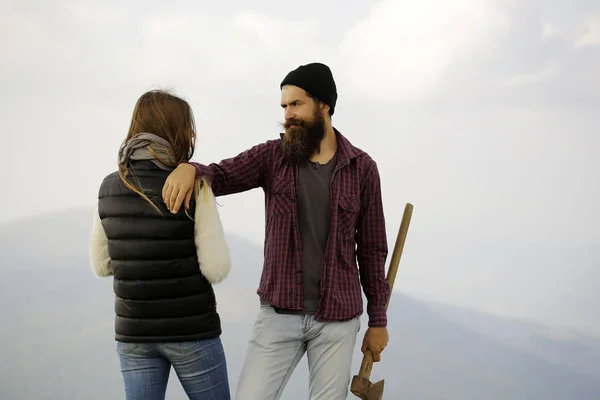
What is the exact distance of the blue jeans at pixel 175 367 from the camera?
2814mm

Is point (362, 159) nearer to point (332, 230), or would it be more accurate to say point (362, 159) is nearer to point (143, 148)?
point (332, 230)

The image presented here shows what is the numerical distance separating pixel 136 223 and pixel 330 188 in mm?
915

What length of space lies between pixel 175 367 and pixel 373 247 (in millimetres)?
1075

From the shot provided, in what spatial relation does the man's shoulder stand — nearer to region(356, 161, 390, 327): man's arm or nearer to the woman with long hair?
region(356, 161, 390, 327): man's arm

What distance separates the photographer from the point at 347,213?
3.28 metres

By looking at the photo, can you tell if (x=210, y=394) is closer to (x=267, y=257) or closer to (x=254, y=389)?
(x=254, y=389)

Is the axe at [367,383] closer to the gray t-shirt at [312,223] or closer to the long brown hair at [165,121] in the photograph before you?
the gray t-shirt at [312,223]

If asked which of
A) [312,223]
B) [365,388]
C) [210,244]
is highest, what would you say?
[312,223]

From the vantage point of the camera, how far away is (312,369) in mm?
3303

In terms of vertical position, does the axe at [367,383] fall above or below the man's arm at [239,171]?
below

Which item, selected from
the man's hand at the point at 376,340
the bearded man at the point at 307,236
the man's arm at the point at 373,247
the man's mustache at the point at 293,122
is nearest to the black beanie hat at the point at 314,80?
the bearded man at the point at 307,236

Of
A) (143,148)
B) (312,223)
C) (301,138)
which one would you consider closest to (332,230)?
(312,223)

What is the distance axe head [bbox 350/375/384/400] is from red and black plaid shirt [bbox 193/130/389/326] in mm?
305

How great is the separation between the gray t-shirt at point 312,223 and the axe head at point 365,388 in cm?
54
